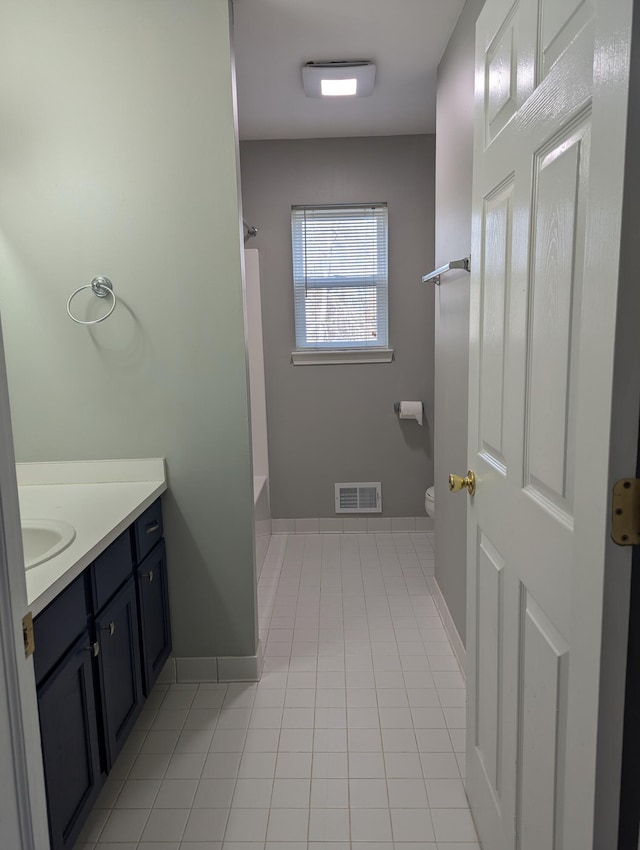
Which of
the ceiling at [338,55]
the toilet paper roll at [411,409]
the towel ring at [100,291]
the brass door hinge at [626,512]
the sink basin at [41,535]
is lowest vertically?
the sink basin at [41,535]

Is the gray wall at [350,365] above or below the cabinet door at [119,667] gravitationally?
above

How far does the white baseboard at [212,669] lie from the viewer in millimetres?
2324

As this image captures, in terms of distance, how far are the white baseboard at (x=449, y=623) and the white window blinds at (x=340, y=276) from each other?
163cm

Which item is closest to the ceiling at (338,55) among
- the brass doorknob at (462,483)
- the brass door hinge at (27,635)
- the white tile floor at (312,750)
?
the brass doorknob at (462,483)

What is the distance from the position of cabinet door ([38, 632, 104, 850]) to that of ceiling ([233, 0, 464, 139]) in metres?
2.33

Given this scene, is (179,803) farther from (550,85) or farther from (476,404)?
(550,85)

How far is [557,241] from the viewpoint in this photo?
0.96 meters

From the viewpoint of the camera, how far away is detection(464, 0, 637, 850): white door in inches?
30.3

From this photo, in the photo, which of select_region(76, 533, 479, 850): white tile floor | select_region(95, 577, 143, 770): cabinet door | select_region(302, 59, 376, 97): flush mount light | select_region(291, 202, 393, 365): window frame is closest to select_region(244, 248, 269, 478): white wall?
select_region(291, 202, 393, 365): window frame

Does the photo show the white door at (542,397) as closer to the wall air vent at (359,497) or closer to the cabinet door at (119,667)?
the cabinet door at (119,667)

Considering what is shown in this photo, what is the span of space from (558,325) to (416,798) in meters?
1.48

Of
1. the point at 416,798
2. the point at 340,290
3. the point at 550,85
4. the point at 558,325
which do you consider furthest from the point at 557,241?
the point at 340,290

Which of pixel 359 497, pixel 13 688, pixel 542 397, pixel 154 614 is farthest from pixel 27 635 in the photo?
pixel 359 497

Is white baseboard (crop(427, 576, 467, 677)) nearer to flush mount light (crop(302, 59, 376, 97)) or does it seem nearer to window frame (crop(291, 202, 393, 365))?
window frame (crop(291, 202, 393, 365))
